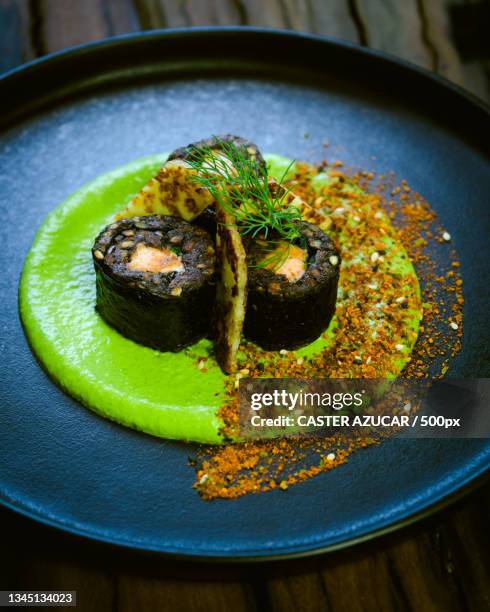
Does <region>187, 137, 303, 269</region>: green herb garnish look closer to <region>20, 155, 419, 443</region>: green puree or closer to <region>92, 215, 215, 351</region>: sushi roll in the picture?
<region>92, 215, 215, 351</region>: sushi roll

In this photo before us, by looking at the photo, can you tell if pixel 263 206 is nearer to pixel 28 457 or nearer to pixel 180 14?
pixel 28 457

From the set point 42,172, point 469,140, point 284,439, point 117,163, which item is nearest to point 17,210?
point 42,172

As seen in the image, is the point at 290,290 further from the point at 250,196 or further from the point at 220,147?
the point at 220,147

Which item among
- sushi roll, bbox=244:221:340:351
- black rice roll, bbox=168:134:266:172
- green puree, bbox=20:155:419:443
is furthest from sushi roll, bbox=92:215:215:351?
black rice roll, bbox=168:134:266:172

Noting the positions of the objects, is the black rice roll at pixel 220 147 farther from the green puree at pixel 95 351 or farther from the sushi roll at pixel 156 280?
the green puree at pixel 95 351

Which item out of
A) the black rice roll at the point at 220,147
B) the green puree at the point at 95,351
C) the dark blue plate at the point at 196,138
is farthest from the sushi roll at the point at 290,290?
the dark blue plate at the point at 196,138

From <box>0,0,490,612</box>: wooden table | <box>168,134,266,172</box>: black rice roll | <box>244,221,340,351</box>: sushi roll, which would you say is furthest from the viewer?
<box>168,134,266,172</box>: black rice roll
